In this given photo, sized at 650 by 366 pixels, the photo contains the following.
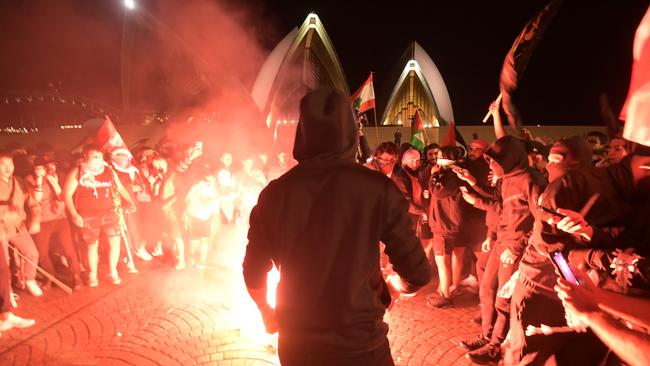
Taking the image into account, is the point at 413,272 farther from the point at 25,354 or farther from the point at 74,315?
the point at 74,315

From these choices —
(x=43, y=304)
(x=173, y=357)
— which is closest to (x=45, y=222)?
(x=43, y=304)

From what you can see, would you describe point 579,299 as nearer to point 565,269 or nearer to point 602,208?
point 565,269

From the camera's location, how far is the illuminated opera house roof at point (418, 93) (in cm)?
3891

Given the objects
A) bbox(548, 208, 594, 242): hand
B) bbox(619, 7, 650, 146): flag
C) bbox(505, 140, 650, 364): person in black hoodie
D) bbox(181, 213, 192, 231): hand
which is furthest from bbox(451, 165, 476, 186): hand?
bbox(181, 213, 192, 231): hand

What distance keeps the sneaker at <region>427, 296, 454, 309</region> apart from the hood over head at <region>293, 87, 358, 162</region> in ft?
12.9

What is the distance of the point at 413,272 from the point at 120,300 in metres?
5.05

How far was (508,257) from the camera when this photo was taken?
347cm

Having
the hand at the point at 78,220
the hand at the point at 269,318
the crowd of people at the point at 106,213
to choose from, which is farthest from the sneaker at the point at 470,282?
the hand at the point at 78,220

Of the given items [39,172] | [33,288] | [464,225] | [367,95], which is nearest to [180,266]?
[33,288]

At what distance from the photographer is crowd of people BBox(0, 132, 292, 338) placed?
5.10 meters

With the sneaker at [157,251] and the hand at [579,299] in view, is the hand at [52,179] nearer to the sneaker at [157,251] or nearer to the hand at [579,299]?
the sneaker at [157,251]

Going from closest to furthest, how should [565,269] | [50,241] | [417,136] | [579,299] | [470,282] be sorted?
1. [579,299]
2. [565,269]
3. [470,282]
4. [50,241]
5. [417,136]

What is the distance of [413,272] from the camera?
1.74 meters

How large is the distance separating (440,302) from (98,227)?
5371 mm
